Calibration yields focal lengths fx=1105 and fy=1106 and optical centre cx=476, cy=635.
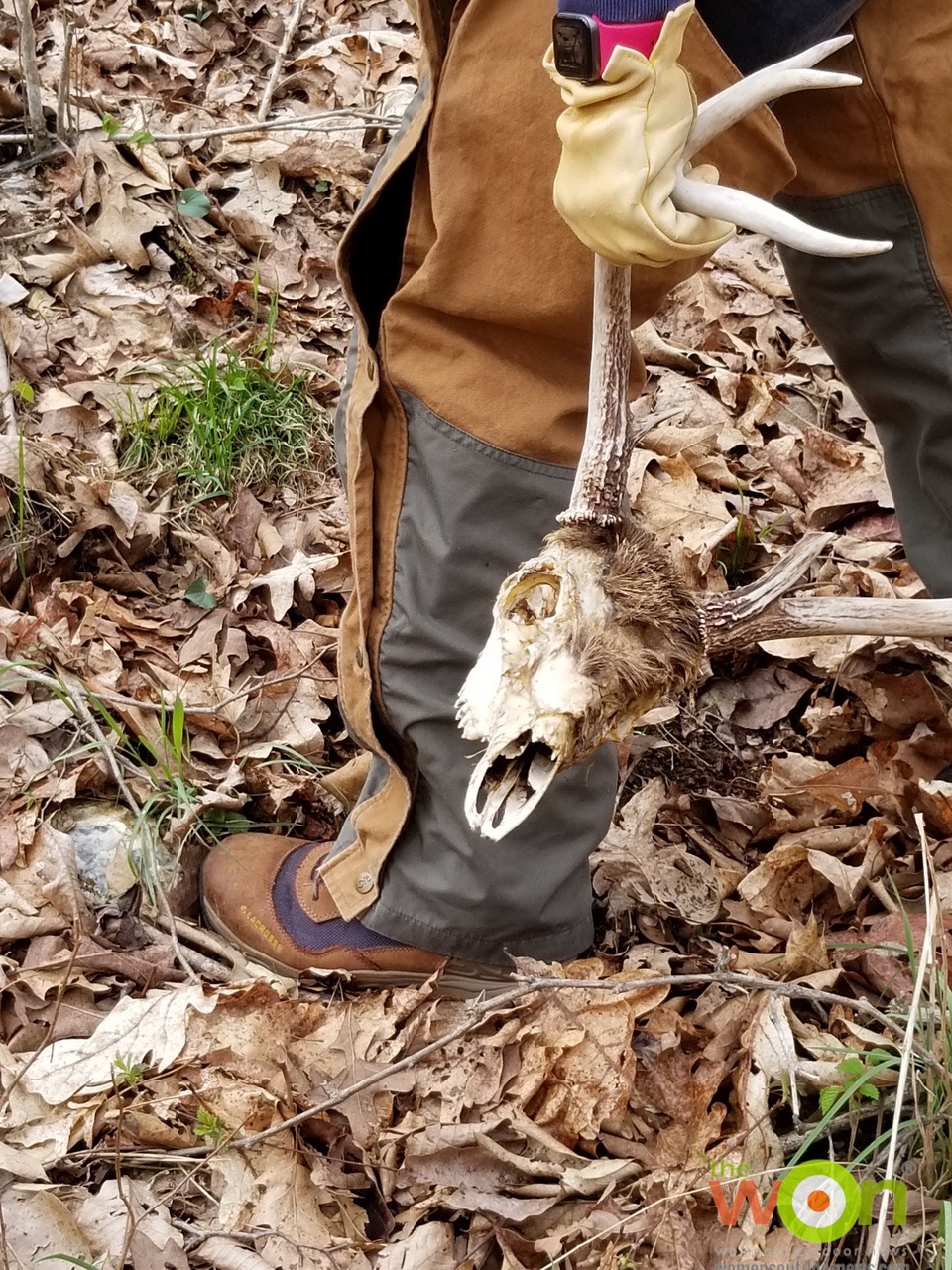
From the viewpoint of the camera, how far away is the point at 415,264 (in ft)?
5.96

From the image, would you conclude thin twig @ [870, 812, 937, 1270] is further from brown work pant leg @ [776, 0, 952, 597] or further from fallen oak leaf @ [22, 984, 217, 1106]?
fallen oak leaf @ [22, 984, 217, 1106]

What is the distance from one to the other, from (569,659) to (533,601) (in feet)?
0.34

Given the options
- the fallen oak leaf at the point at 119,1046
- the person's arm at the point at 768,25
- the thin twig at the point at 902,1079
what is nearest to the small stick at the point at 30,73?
the person's arm at the point at 768,25

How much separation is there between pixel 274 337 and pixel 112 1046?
2429 millimetres

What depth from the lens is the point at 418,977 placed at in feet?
7.66

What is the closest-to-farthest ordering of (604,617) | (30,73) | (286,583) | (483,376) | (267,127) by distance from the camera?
(604,617)
(483,376)
(286,583)
(30,73)
(267,127)

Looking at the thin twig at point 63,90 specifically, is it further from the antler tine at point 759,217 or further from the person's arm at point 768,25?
the antler tine at point 759,217

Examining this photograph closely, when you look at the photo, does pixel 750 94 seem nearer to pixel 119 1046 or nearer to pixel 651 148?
pixel 651 148

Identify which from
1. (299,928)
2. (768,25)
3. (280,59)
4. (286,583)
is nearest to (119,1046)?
(299,928)

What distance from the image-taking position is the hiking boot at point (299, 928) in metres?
2.31


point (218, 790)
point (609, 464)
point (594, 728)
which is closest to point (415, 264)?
point (609, 464)

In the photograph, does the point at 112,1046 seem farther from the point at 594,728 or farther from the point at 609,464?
the point at 609,464

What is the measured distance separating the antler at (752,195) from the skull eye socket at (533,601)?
0.50 metres

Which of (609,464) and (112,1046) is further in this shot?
(112,1046)
